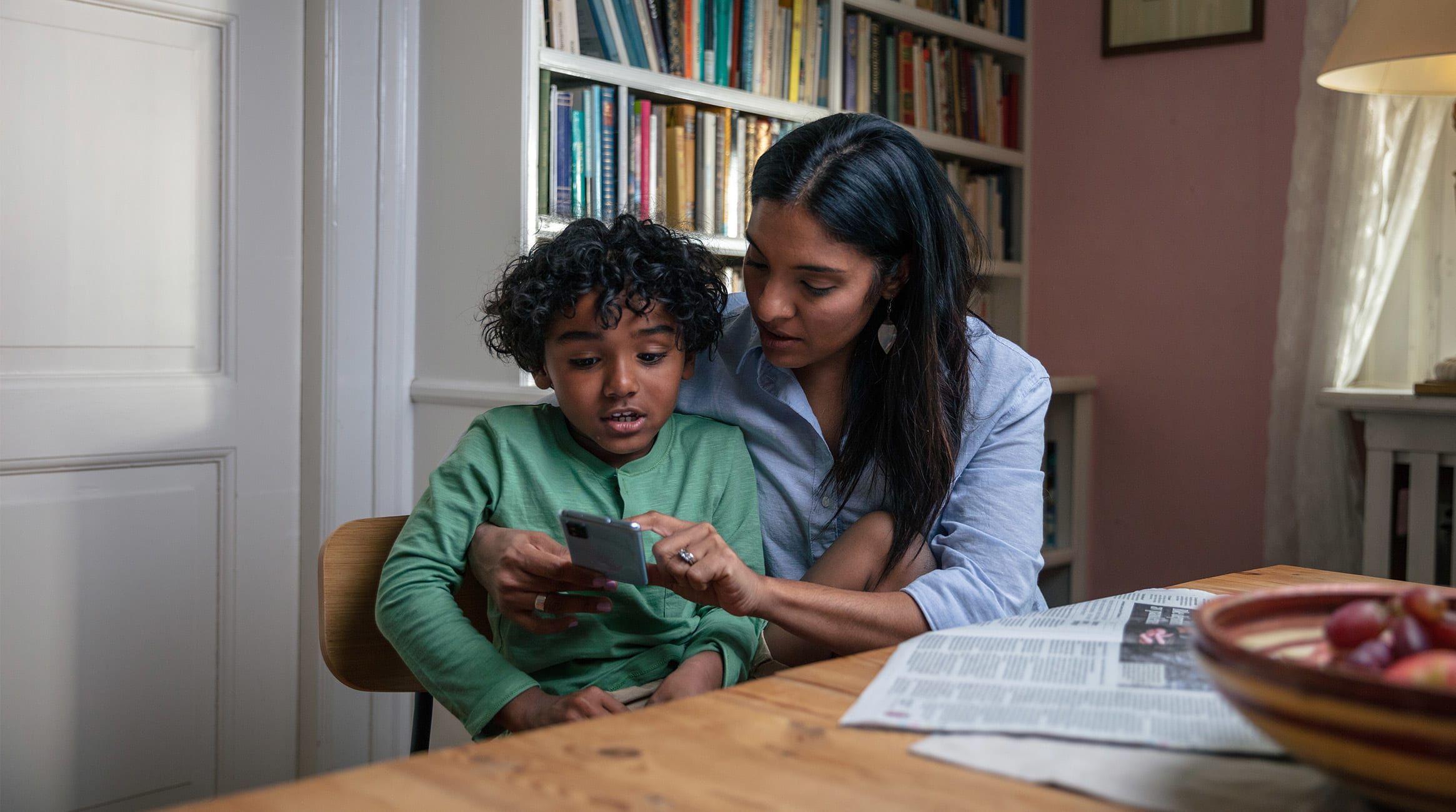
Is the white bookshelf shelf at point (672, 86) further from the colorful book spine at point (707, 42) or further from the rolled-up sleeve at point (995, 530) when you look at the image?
the rolled-up sleeve at point (995, 530)

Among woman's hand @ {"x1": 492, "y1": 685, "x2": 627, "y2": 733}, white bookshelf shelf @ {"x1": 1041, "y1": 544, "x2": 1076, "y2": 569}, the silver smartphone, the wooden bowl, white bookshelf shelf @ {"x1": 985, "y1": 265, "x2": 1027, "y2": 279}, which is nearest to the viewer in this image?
the wooden bowl

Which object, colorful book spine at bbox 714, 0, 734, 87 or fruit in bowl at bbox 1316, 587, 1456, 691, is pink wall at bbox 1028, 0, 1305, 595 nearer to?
colorful book spine at bbox 714, 0, 734, 87

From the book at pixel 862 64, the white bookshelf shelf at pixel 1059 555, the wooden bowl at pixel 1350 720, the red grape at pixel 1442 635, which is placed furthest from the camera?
the white bookshelf shelf at pixel 1059 555

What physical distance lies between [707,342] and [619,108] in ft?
3.19

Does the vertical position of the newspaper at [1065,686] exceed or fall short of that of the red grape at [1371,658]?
it falls short

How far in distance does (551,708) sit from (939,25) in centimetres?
232

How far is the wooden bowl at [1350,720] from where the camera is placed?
46 centimetres

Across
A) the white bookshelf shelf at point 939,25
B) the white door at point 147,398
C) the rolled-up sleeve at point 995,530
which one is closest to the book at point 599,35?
the white door at point 147,398

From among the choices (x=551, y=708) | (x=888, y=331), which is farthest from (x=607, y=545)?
Answer: (x=888, y=331)

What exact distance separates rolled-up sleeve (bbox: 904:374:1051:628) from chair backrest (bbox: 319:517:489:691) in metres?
0.50

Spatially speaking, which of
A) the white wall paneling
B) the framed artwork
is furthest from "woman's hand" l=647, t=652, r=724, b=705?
the framed artwork

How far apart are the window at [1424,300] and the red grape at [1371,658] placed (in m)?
2.41

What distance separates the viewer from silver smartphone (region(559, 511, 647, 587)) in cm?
92

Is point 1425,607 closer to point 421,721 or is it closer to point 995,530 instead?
point 995,530
